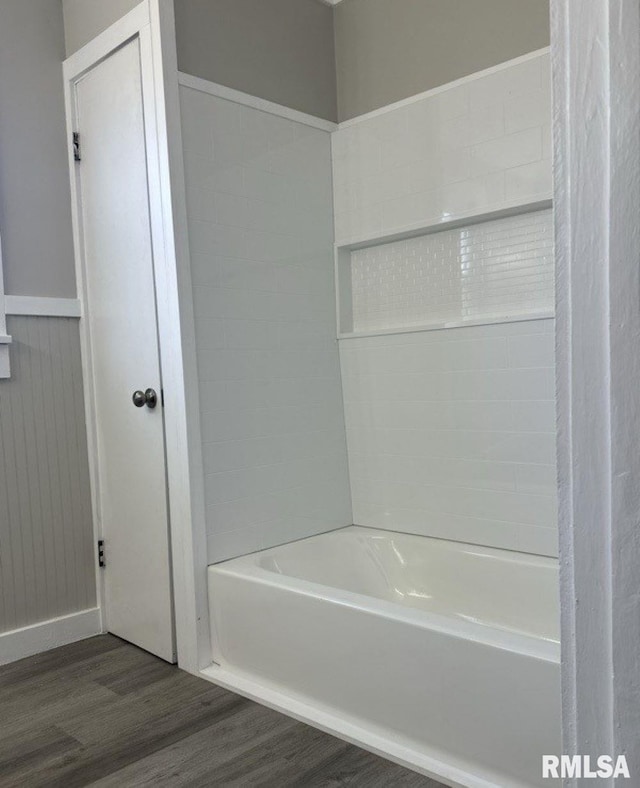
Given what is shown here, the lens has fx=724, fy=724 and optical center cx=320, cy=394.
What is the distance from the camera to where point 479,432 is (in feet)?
8.75

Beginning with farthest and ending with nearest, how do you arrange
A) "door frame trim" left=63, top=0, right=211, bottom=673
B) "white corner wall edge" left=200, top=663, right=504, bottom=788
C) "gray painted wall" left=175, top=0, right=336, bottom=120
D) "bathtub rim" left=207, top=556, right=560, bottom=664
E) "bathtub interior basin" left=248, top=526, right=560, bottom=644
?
"gray painted wall" left=175, top=0, right=336, bottom=120
"door frame trim" left=63, top=0, right=211, bottom=673
"bathtub interior basin" left=248, top=526, right=560, bottom=644
"white corner wall edge" left=200, top=663, right=504, bottom=788
"bathtub rim" left=207, top=556, right=560, bottom=664

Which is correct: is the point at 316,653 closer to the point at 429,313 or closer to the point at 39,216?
the point at 429,313

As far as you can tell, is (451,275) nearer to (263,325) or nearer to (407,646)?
(263,325)

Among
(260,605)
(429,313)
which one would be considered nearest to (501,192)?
(429,313)

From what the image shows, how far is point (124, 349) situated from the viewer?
2.77 m

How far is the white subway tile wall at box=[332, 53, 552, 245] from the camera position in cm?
245

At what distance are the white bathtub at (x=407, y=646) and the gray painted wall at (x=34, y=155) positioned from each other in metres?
1.35

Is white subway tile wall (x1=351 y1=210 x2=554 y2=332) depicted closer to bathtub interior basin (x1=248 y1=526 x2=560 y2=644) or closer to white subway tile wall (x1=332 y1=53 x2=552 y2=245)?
white subway tile wall (x1=332 y1=53 x2=552 y2=245)

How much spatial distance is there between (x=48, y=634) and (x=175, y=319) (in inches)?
52.5

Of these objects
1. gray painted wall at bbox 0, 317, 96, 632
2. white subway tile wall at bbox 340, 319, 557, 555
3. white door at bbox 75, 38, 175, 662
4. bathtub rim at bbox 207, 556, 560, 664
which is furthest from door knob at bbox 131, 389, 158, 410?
white subway tile wall at bbox 340, 319, 557, 555

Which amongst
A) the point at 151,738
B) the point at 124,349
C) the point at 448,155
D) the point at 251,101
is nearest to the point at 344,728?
the point at 151,738

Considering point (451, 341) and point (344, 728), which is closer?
point (344, 728)

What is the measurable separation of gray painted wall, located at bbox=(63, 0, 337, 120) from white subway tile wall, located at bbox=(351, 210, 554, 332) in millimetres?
715

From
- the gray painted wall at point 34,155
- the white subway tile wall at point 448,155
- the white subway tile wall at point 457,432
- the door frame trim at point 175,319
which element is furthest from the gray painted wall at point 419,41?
the gray painted wall at point 34,155
